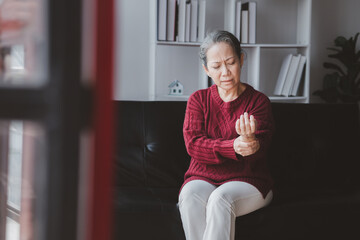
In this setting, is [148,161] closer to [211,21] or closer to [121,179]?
[121,179]

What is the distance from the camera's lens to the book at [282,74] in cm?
316

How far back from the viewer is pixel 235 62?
82.7 inches

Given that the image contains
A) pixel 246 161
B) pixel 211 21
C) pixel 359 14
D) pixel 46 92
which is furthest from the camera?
pixel 359 14

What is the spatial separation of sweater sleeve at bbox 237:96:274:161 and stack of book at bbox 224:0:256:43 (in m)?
0.98

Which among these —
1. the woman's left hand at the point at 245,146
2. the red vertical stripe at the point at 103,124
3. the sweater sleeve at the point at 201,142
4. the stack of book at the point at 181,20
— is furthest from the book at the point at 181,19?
the red vertical stripe at the point at 103,124

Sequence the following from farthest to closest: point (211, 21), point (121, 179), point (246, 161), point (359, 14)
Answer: point (359, 14) < point (211, 21) < point (121, 179) < point (246, 161)

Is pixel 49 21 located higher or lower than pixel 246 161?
higher

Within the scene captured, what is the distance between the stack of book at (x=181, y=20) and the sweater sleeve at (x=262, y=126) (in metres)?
0.96

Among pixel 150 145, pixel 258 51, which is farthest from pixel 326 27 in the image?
pixel 150 145

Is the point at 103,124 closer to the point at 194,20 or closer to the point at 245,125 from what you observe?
the point at 245,125

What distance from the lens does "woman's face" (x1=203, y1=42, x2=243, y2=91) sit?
209 centimetres

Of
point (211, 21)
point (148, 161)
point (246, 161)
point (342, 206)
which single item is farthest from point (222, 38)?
point (211, 21)

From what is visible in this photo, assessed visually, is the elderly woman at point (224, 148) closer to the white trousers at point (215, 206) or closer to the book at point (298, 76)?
the white trousers at point (215, 206)

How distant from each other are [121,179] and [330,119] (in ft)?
3.83
